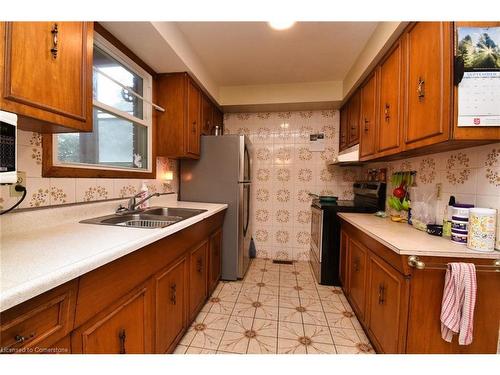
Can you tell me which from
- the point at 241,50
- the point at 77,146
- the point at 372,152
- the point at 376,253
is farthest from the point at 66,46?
the point at 372,152

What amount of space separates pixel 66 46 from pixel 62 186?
729mm

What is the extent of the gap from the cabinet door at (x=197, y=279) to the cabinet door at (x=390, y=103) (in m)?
1.65

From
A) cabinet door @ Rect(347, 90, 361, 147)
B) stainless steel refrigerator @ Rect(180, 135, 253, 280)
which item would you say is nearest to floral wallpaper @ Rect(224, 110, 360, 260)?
cabinet door @ Rect(347, 90, 361, 147)

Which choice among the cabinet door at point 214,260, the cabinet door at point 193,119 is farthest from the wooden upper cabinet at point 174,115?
the cabinet door at point 214,260

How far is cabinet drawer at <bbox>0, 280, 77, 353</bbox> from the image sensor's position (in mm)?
555

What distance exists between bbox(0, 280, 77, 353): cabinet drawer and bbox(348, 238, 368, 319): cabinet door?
169 cm

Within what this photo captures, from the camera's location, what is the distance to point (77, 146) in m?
1.46

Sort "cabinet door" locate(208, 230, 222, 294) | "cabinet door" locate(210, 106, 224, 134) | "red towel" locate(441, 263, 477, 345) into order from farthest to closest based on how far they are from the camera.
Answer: "cabinet door" locate(210, 106, 224, 134) → "cabinet door" locate(208, 230, 222, 294) → "red towel" locate(441, 263, 477, 345)

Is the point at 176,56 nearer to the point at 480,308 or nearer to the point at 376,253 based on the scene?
the point at 376,253

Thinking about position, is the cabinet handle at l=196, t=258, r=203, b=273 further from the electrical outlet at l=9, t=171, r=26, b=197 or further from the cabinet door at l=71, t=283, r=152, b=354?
the electrical outlet at l=9, t=171, r=26, b=197

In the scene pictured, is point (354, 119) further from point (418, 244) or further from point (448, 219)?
point (418, 244)

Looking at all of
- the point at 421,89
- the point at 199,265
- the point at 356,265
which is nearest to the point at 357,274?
the point at 356,265

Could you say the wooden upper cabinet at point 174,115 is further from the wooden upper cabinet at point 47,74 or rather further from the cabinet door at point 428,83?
the cabinet door at point 428,83

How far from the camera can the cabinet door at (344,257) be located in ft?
7.18
